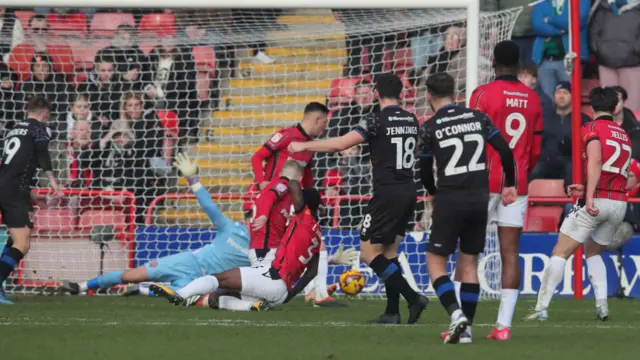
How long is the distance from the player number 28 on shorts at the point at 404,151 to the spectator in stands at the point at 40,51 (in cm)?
707

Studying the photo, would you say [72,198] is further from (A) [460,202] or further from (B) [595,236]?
(A) [460,202]

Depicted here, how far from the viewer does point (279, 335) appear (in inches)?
320

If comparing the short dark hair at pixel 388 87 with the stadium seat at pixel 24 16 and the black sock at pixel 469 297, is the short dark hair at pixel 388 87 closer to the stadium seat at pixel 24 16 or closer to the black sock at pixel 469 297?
the black sock at pixel 469 297

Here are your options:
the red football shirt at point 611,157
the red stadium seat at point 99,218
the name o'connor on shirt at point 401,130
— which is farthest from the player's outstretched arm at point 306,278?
the red stadium seat at point 99,218

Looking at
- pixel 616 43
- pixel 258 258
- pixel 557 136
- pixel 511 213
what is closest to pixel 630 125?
pixel 557 136

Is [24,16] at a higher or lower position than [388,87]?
higher

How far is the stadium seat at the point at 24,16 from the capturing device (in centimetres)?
1558

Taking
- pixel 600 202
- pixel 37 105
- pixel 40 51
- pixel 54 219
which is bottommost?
pixel 54 219

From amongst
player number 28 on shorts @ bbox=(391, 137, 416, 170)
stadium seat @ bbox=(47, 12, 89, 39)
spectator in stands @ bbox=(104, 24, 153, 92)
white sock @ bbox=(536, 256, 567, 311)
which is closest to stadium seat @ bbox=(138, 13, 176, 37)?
spectator in stands @ bbox=(104, 24, 153, 92)

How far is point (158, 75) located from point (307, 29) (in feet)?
7.30

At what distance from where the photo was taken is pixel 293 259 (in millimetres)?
10891

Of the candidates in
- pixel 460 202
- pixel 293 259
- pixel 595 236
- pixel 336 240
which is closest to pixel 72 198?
pixel 336 240

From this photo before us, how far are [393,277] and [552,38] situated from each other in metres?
7.84

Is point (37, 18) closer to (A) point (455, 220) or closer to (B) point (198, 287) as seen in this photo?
(B) point (198, 287)
